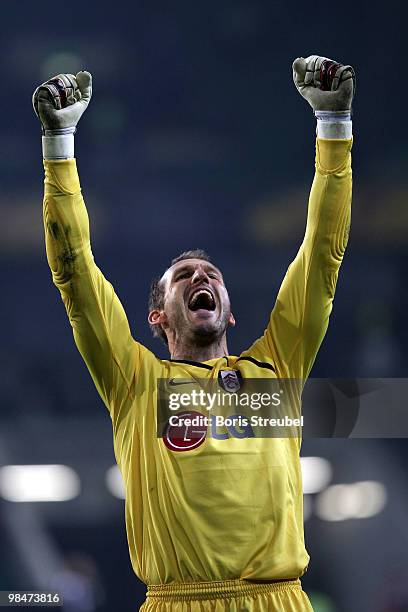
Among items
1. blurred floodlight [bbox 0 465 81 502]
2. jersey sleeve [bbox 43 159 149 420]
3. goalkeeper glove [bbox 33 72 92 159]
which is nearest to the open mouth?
jersey sleeve [bbox 43 159 149 420]

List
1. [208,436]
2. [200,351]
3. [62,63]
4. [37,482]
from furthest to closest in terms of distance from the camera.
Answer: [62,63], [37,482], [200,351], [208,436]

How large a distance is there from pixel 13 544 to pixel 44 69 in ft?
6.12

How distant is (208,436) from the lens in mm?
2146

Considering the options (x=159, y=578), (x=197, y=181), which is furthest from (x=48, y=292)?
(x=159, y=578)

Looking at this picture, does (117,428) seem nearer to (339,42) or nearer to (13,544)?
(13,544)

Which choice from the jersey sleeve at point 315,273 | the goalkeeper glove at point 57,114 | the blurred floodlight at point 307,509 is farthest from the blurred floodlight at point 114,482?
the goalkeeper glove at point 57,114

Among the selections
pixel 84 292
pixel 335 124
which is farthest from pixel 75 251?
pixel 335 124

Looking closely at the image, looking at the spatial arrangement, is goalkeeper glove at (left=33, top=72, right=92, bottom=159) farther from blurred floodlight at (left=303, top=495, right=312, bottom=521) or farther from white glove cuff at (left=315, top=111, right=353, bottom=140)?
blurred floodlight at (left=303, top=495, right=312, bottom=521)

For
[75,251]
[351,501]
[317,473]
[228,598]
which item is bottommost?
[351,501]

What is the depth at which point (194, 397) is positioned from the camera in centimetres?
223

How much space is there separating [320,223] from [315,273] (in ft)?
0.39

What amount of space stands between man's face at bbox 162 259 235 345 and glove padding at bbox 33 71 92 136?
1.65 ft

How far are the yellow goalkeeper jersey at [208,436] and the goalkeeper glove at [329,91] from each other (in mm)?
38

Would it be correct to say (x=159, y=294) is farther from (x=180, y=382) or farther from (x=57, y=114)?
(x=57, y=114)
